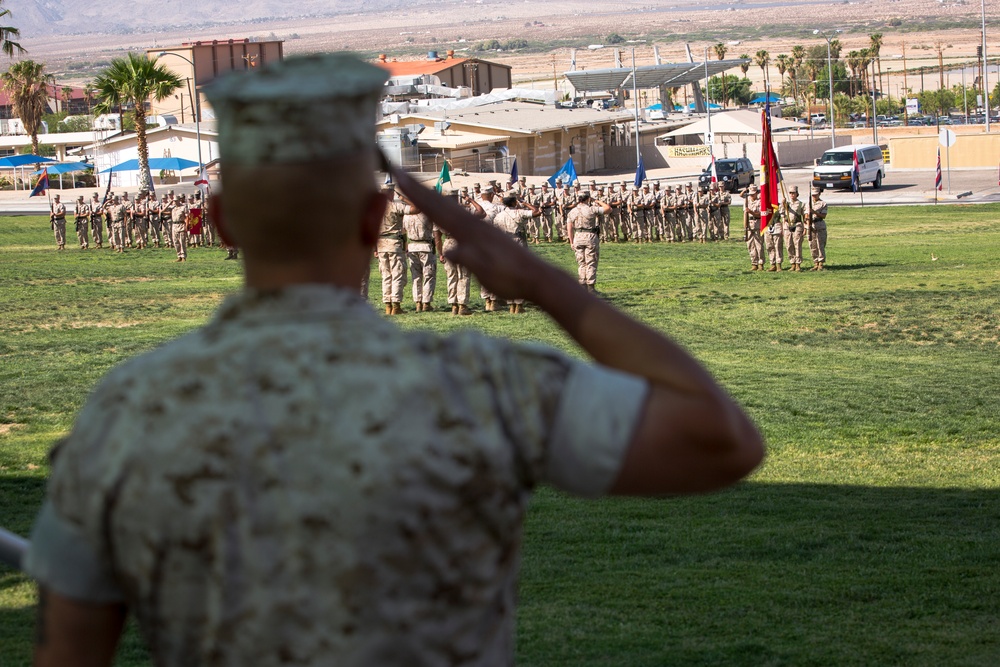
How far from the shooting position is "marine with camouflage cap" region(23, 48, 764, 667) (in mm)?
1644

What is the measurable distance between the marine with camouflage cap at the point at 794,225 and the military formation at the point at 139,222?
16876 mm

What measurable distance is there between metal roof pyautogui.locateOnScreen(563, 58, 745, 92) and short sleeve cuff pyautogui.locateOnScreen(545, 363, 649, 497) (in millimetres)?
79855

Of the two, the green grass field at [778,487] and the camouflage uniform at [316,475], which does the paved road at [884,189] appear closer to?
the green grass field at [778,487]

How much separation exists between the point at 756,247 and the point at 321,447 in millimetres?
25035

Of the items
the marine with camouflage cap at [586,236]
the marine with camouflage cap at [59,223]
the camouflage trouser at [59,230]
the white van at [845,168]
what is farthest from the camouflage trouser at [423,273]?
the white van at [845,168]

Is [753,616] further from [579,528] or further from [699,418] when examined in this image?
[699,418]

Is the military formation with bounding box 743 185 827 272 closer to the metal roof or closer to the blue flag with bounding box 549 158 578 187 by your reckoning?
the blue flag with bounding box 549 158 578 187

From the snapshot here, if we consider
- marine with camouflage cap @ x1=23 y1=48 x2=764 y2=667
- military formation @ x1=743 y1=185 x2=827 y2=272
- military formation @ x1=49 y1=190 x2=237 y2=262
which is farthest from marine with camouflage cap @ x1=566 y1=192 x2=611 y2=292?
marine with camouflage cap @ x1=23 y1=48 x2=764 y2=667

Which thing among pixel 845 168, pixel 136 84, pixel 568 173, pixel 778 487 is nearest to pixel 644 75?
pixel 845 168

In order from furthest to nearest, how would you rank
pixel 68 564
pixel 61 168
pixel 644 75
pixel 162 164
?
pixel 644 75 → pixel 61 168 → pixel 162 164 → pixel 68 564

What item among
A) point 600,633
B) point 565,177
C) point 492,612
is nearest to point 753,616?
point 600,633

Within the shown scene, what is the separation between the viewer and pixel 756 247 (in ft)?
85.3

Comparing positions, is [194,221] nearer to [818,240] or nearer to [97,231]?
[97,231]

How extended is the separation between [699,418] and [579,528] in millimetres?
6537
